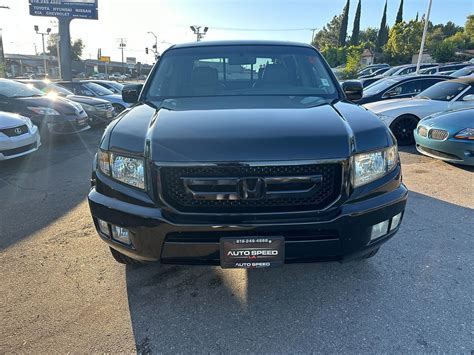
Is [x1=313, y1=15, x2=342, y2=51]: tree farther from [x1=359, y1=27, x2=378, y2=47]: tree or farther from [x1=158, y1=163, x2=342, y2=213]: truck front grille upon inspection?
[x1=158, y1=163, x2=342, y2=213]: truck front grille

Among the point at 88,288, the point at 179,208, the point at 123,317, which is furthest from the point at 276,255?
the point at 88,288

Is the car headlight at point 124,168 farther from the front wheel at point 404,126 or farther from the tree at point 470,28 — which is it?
the tree at point 470,28

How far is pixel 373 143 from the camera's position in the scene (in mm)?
2205

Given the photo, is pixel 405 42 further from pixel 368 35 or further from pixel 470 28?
pixel 368 35

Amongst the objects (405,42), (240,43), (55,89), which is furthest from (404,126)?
(405,42)

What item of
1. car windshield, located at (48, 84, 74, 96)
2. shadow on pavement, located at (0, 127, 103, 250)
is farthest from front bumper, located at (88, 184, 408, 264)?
car windshield, located at (48, 84, 74, 96)

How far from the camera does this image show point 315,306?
A: 2467 millimetres

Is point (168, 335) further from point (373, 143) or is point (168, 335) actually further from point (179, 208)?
point (373, 143)

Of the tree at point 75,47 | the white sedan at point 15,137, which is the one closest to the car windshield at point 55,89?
the white sedan at point 15,137

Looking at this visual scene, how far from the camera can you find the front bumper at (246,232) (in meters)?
2.03

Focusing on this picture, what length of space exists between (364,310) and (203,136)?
160cm

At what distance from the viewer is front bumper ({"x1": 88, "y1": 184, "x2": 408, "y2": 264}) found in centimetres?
203

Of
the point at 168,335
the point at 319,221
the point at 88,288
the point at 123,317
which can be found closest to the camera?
the point at 319,221

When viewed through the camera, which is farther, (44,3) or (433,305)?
(44,3)
